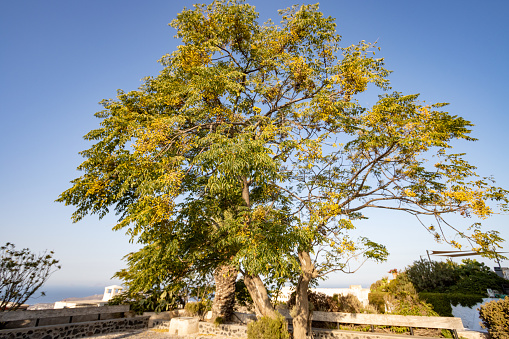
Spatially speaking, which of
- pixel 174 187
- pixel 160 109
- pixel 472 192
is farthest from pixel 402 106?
pixel 160 109

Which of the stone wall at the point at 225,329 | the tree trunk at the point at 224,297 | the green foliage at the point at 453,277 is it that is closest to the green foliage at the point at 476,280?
the green foliage at the point at 453,277

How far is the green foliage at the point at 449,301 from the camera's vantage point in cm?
1065

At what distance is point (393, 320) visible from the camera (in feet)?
32.4

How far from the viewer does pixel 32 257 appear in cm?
1088

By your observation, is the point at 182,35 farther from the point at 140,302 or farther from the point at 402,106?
the point at 140,302

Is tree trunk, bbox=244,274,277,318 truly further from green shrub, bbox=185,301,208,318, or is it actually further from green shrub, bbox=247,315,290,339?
green shrub, bbox=185,301,208,318

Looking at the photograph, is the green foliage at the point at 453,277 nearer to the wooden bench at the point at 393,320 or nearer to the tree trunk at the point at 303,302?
the wooden bench at the point at 393,320

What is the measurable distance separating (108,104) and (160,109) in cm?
219

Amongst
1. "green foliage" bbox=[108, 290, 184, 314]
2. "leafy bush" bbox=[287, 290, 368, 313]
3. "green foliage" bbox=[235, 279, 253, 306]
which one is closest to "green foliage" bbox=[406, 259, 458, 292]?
"leafy bush" bbox=[287, 290, 368, 313]

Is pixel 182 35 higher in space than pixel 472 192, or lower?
higher

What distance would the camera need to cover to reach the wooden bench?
8.98 meters

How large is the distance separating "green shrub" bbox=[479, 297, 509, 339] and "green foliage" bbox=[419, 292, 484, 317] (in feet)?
9.74

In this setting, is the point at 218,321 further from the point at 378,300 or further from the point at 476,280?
the point at 476,280

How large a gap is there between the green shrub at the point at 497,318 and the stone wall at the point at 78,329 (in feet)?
45.4
